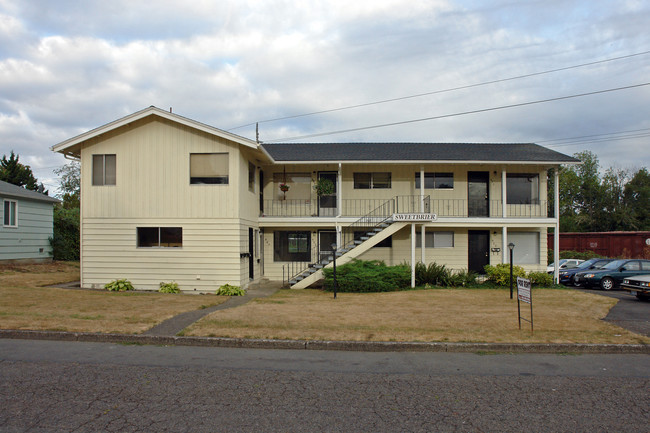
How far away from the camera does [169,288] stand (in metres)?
16.1

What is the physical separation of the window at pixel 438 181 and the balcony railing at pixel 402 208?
648 mm

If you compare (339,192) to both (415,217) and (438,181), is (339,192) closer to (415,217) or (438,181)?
(415,217)

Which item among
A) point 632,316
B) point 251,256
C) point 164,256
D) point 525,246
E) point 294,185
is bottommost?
point 632,316

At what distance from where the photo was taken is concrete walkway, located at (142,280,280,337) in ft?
30.8

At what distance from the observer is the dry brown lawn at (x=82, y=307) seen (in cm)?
977

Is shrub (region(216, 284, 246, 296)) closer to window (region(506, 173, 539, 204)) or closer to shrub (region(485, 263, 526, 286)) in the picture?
shrub (region(485, 263, 526, 286))

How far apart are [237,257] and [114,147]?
597 centimetres

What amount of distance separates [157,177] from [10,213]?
10.6 meters

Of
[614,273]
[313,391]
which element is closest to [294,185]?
[614,273]

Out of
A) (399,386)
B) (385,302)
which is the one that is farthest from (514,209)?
(399,386)

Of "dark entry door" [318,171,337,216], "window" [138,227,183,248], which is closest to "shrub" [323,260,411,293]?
"dark entry door" [318,171,337,216]

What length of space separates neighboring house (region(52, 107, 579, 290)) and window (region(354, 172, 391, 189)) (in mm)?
45

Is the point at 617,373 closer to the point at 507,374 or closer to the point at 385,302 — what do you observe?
the point at 507,374

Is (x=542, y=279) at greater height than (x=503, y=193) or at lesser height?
lesser
